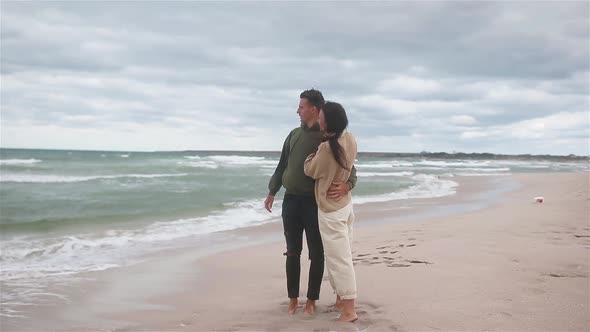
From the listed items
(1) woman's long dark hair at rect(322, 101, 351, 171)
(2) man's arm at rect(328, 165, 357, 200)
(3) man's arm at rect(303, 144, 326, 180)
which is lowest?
(2) man's arm at rect(328, 165, 357, 200)

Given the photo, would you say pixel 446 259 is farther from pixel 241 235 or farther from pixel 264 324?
pixel 241 235

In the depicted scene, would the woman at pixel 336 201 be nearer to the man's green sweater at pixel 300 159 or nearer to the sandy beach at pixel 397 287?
the man's green sweater at pixel 300 159

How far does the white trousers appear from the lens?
3721 millimetres

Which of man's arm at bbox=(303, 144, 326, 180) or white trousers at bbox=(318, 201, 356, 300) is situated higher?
man's arm at bbox=(303, 144, 326, 180)

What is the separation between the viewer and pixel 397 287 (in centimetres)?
471

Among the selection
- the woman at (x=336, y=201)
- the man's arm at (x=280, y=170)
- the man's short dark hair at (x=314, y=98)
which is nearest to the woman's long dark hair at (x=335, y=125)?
the woman at (x=336, y=201)

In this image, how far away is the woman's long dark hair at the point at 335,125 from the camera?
143 inches

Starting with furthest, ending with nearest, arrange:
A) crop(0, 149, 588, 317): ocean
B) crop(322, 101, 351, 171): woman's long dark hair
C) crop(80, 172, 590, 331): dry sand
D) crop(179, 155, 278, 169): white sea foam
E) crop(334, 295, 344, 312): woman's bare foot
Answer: crop(179, 155, 278, 169): white sea foam, crop(0, 149, 588, 317): ocean, crop(334, 295, 344, 312): woman's bare foot, crop(80, 172, 590, 331): dry sand, crop(322, 101, 351, 171): woman's long dark hair

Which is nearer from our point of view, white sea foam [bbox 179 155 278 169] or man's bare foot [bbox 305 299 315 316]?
man's bare foot [bbox 305 299 315 316]

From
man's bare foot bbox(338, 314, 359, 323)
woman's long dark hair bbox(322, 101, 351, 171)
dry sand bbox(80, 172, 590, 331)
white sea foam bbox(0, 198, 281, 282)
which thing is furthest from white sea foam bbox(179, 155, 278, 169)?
woman's long dark hair bbox(322, 101, 351, 171)

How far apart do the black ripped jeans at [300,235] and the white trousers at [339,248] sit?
0.14 m

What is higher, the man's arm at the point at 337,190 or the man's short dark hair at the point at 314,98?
the man's short dark hair at the point at 314,98

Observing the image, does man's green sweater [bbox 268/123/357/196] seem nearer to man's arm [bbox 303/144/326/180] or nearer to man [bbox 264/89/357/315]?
man [bbox 264/89/357/315]

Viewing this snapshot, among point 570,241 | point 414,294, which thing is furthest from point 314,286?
point 570,241
